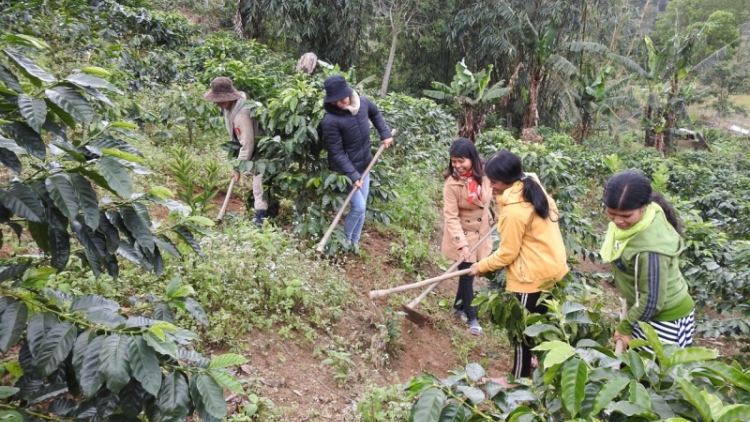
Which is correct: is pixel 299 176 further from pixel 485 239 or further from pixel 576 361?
pixel 576 361

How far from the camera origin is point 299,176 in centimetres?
471

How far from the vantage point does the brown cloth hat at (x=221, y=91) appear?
4496mm

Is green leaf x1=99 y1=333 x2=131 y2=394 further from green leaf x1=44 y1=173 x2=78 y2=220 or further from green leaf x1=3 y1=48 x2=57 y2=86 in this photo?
green leaf x1=3 y1=48 x2=57 y2=86

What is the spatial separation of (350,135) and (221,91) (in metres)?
1.25

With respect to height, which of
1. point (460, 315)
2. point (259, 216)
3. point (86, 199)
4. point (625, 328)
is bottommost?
point (460, 315)

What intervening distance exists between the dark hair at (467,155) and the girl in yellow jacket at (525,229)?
687mm

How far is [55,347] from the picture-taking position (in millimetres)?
1410

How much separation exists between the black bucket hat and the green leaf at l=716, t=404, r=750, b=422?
141 inches

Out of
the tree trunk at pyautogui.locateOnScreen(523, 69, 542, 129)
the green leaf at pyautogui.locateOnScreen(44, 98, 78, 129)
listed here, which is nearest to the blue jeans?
the green leaf at pyautogui.locateOnScreen(44, 98, 78, 129)

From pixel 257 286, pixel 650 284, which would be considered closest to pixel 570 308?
pixel 650 284

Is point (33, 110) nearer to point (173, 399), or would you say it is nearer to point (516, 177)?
point (173, 399)

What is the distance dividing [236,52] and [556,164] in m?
7.33

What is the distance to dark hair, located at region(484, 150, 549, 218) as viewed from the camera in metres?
2.94

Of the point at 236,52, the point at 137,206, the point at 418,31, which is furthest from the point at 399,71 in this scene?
the point at 137,206
